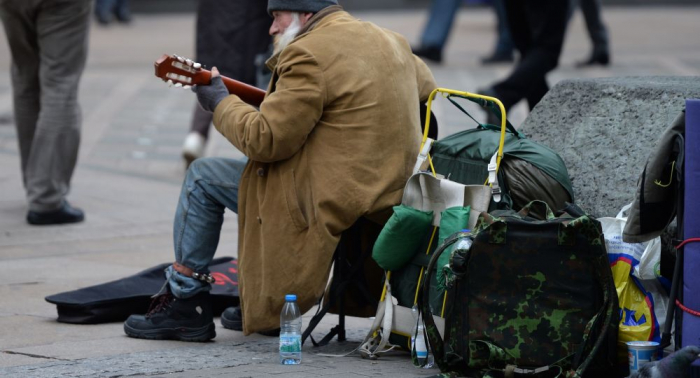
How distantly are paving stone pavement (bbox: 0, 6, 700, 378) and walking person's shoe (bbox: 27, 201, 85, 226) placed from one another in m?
0.07

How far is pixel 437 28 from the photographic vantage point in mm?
13289

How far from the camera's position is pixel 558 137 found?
4.79 metres

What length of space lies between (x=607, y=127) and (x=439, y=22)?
869 centimetres

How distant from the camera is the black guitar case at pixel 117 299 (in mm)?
4875

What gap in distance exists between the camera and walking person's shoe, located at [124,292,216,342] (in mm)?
4621

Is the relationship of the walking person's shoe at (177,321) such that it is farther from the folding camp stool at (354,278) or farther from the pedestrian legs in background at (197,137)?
the pedestrian legs in background at (197,137)

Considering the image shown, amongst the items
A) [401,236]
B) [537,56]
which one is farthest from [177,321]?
[537,56]

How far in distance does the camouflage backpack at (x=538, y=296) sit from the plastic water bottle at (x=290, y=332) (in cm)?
68

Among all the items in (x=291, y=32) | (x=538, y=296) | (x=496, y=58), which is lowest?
(x=496, y=58)

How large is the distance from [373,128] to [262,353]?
2.98 feet

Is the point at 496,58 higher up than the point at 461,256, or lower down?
lower down

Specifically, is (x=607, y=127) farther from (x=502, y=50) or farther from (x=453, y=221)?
(x=502, y=50)

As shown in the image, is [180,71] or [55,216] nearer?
[180,71]

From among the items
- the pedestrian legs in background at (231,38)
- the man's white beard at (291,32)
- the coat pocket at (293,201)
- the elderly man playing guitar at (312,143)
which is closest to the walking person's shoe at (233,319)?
the elderly man playing guitar at (312,143)
